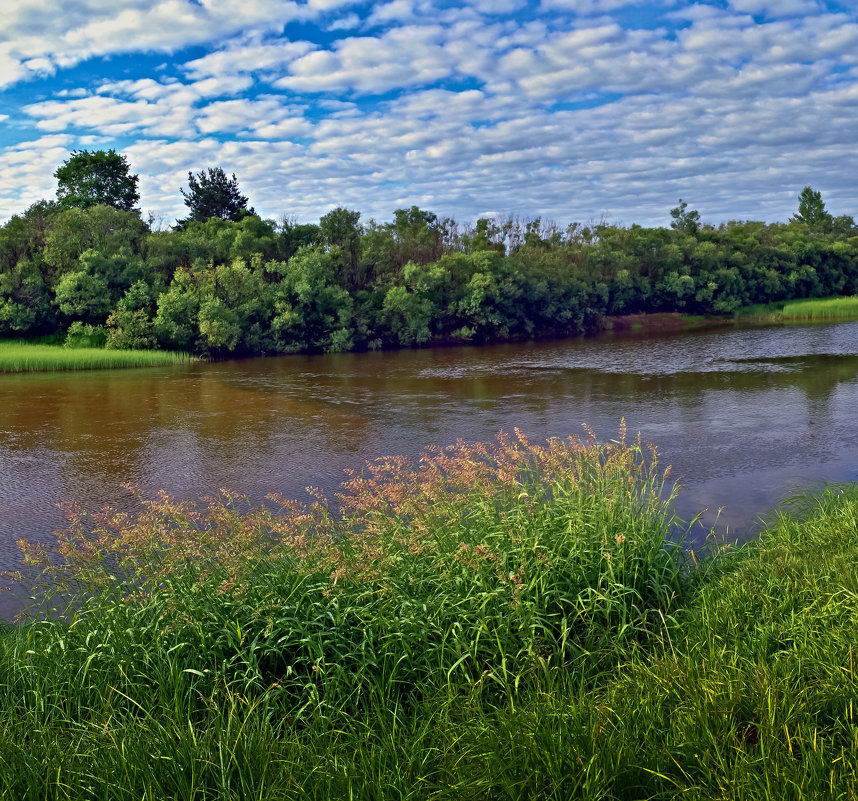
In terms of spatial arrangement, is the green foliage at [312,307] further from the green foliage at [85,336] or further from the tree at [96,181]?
the tree at [96,181]

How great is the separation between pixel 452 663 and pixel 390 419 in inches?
557

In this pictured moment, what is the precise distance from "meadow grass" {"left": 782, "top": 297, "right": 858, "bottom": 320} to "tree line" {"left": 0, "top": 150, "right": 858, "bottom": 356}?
5.30m

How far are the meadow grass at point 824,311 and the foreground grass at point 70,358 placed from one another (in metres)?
44.3

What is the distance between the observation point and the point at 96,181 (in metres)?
53.1

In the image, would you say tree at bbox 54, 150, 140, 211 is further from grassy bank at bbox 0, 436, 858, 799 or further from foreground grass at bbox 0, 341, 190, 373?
grassy bank at bbox 0, 436, 858, 799

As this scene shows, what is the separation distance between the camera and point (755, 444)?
1447 centimetres

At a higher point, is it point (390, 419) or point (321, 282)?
point (321, 282)

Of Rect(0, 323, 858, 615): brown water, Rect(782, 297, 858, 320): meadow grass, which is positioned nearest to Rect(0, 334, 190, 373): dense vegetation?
Rect(0, 323, 858, 615): brown water

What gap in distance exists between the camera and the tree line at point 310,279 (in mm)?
36562

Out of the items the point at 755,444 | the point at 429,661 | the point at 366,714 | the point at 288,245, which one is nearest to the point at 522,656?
the point at 429,661

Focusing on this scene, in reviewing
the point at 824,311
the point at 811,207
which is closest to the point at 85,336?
the point at 824,311

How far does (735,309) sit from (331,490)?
55755 millimetres

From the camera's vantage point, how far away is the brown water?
1252 cm

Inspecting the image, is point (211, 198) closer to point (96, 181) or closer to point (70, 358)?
point (96, 181)
